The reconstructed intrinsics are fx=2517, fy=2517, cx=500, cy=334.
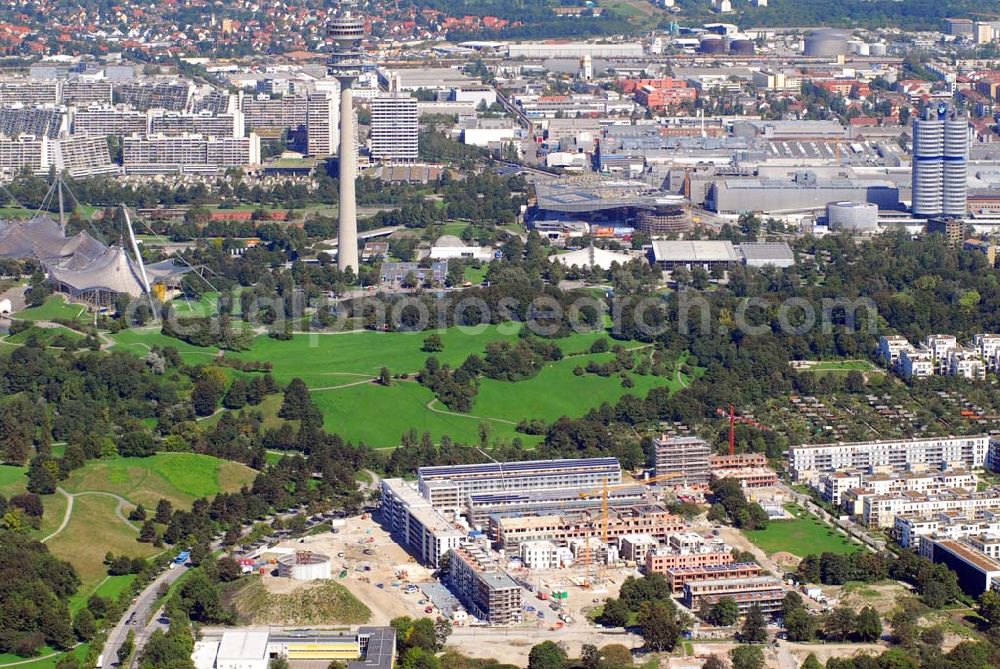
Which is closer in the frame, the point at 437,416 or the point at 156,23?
the point at 437,416

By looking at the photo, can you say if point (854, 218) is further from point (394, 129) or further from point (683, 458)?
point (683, 458)

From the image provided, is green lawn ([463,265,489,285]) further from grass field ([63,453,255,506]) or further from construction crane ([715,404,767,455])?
grass field ([63,453,255,506])

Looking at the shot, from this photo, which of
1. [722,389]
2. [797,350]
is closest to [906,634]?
[722,389]

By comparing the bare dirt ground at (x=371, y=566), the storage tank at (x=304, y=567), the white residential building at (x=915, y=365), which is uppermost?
the white residential building at (x=915, y=365)

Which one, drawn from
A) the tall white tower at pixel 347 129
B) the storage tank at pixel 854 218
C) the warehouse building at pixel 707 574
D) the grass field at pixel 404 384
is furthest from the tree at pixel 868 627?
the storage tank at pixel 854 218

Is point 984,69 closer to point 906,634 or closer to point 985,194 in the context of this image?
point 985,194

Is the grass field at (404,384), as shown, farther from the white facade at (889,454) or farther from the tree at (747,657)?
the tree at (747,657)

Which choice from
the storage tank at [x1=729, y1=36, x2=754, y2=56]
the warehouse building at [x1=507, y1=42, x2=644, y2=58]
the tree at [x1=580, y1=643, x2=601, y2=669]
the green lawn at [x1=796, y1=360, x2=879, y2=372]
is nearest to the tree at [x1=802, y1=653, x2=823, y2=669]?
the tree at [x1=580, y1=643, x2=601, y2=669]
